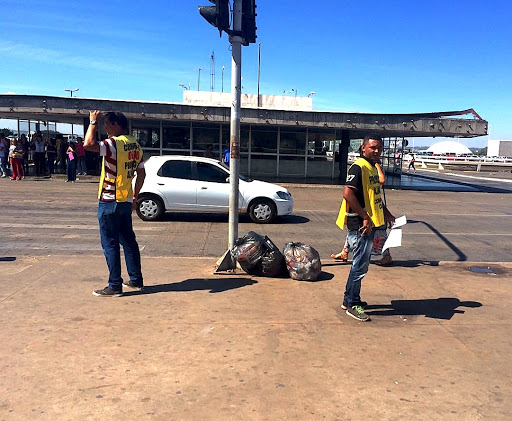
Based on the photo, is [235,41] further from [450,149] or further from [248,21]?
[450,149]

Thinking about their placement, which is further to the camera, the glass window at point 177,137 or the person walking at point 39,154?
the glass window at point 177,137

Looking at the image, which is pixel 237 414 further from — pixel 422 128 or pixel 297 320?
pixel 422 128

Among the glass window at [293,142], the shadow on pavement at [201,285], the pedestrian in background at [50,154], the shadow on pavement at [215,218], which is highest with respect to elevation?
the glass window at [293,142]

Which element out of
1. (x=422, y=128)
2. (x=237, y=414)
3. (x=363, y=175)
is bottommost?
(x=237, y=414)

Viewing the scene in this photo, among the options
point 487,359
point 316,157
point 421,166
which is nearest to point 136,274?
point 487,359

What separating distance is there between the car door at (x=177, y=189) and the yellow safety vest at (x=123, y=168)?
5.68 metres

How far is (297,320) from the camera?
4480 mm

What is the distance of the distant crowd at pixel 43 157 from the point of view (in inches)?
733

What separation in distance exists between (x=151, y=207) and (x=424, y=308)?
24.1ft

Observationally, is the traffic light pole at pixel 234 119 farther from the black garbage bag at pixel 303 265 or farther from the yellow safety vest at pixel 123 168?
the yellow safety vest at pixel 123 168

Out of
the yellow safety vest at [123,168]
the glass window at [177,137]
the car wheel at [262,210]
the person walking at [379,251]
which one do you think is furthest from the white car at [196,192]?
the glass window at [177,137]

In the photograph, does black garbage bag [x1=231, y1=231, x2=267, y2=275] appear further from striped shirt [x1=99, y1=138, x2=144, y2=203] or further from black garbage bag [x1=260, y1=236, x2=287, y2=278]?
striped shirt [x1=99, y1=138, x2=144, y2=203]

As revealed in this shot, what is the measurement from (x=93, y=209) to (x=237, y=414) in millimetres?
10252

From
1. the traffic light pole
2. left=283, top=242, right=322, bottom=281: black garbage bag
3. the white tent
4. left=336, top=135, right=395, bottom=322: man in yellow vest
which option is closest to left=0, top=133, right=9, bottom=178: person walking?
the traffic light pole
